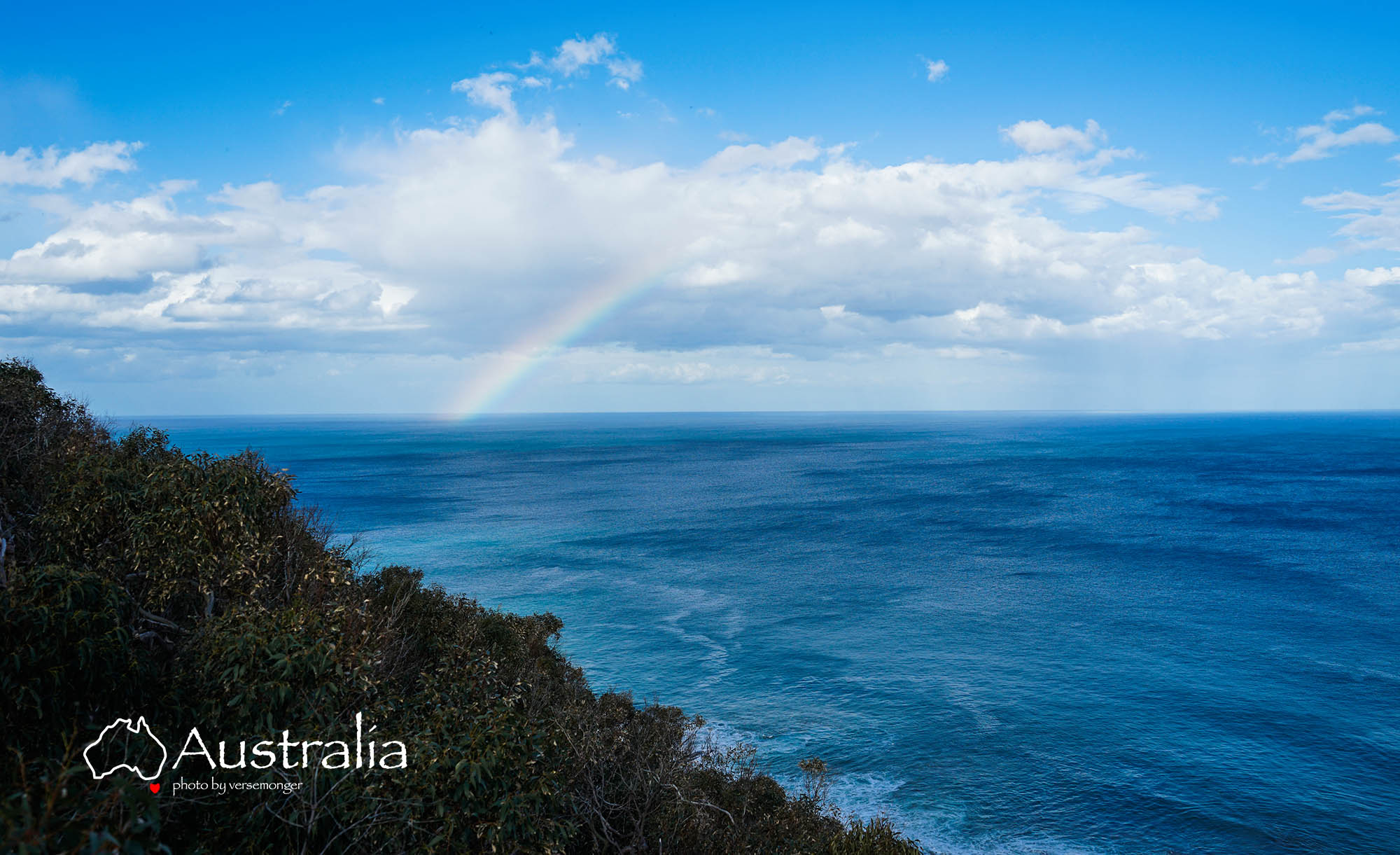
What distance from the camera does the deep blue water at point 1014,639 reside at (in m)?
32.7

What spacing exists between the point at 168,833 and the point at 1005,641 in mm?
53143

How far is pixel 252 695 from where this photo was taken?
42.6ft

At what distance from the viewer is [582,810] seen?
16969mm

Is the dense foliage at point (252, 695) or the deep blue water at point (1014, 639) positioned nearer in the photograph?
the dense foliage at point (252, 695)

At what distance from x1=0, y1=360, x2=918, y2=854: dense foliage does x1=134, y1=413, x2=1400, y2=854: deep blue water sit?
1480cm

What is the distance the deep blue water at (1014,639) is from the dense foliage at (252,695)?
14805mm

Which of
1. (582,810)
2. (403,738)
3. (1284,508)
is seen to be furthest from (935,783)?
(1284,508)

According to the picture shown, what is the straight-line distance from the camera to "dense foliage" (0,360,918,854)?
11.4 metres

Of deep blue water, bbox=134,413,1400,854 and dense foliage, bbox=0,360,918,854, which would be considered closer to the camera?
dense foliage, bbox=0,360,918,854

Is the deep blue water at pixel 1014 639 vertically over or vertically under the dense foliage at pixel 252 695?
under

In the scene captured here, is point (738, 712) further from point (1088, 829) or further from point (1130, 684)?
point (1130, 684)

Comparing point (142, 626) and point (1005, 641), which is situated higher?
point (142, 626)

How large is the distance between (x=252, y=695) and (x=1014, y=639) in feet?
174

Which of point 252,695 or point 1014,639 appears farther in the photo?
point 1014,639
